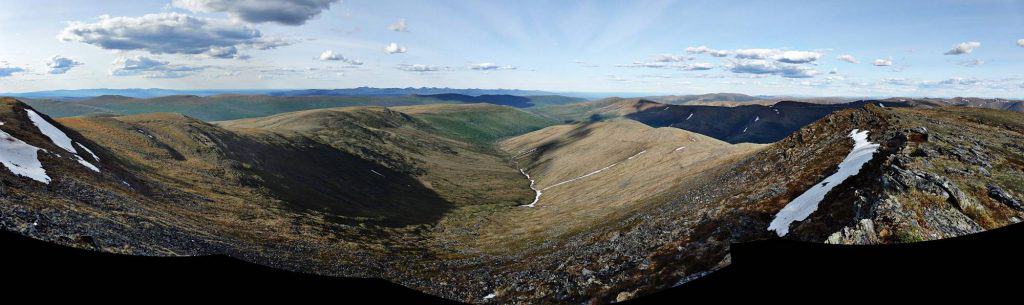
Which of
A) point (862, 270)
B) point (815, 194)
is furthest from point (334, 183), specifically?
point (862, 270)

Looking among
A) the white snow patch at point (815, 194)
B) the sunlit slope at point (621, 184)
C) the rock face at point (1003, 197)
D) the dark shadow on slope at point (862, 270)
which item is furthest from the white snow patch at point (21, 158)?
the rock face at point (1003, 197)

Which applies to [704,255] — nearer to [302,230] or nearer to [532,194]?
[302,230]

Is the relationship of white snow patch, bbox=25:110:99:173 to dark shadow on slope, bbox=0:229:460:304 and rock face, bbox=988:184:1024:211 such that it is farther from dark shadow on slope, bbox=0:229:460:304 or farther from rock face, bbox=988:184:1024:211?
rock face, bbox=988:184:1024:211

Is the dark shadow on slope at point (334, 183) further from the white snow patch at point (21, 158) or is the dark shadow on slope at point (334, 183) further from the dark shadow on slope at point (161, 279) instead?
the dark shadow on slope at point (161, 279)

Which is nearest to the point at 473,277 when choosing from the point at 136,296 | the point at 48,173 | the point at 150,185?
the point at 136,296

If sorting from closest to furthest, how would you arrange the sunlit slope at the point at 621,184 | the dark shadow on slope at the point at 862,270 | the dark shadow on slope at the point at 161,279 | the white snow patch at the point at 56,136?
the dark shadow on slope at the point at 862,270, the dark shadow on slope at the point at 161,279, the white snow patch at the point at 56,136, the sunlit slope at the point at 621,184

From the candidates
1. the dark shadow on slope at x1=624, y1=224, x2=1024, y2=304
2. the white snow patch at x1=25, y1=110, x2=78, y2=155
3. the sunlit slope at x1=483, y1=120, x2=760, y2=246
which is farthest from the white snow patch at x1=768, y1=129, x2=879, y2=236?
the white snow patch at x1=25, y1=110, x2=78, y2=155
